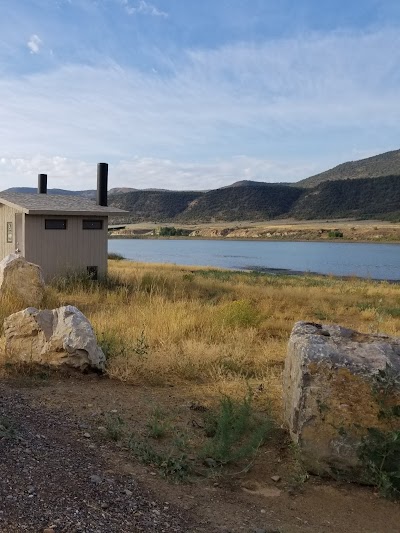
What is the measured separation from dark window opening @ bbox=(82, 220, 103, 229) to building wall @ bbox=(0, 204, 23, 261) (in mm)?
1960

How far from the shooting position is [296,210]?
347ft

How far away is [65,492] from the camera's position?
337 cm

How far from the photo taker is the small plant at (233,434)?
14.2 ft

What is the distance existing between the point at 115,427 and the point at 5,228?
14.1 m

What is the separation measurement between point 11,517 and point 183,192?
124770 mm

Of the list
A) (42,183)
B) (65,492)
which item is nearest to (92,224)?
(42,183)

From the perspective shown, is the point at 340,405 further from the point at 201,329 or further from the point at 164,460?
the point at 201,329

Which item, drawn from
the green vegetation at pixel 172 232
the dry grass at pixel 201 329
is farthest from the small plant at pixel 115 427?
the green vegetation at pixel 172 232

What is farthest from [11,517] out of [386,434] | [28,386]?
[28,386]

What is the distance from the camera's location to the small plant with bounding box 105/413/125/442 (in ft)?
15.0

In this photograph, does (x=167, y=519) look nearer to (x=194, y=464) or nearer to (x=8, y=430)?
(x=194, y=464)

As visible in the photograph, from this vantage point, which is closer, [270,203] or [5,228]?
[5,228]

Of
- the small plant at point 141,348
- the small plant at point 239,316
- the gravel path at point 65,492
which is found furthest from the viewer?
the small plant at point 239,316

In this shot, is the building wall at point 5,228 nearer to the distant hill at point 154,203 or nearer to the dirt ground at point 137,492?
the dirt ground at point 137,492
